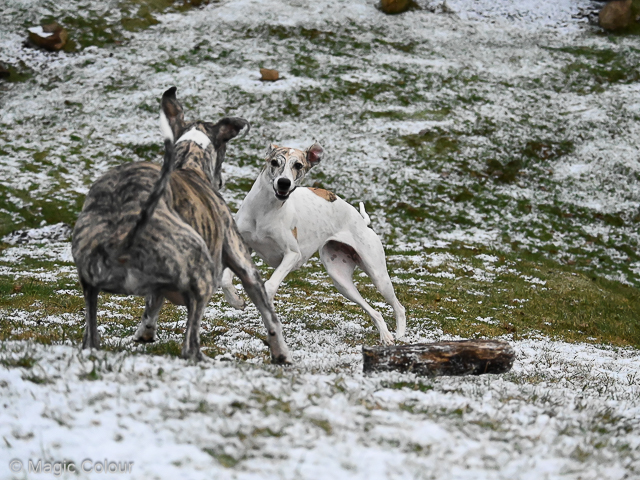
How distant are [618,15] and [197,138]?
116ft

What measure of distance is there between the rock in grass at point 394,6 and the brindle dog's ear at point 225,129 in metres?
31.4

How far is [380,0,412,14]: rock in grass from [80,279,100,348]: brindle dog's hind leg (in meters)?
34.1

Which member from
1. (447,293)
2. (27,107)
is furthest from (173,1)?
(447,293)

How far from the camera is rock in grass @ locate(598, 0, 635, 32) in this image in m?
34.0

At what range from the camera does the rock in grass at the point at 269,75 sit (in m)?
28.8

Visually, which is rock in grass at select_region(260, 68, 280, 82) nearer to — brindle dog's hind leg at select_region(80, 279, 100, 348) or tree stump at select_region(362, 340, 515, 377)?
tree stump at select_region(362, 340, 515, 377)

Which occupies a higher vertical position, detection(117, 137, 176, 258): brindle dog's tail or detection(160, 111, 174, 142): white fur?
detection(160, 111, 174, 142): white fur

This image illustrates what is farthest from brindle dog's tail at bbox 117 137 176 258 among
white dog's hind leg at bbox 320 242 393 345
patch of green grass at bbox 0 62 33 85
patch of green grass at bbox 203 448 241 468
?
patch of green grass at bbox 0 62 33 85

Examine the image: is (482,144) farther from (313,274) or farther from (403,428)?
(403,428)

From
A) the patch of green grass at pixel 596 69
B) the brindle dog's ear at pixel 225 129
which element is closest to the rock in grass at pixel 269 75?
the patch of green grass at pixel 596 69

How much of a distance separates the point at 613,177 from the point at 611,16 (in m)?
15.7

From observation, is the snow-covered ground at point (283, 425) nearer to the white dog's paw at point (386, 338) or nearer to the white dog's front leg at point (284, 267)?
the white dog's front leg at point (284, 267)

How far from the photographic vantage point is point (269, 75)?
94.8 ft

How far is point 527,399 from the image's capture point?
5.05 m
